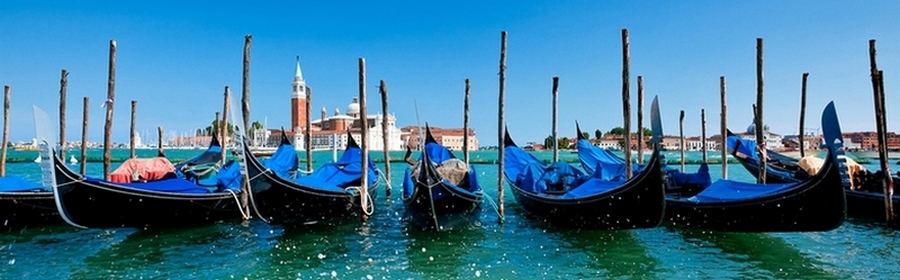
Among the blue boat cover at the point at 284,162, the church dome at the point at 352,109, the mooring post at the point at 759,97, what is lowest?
the blue boat cover at the point at 284,162

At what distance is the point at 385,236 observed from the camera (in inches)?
248

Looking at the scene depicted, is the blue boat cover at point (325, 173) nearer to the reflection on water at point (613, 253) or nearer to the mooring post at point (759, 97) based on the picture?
the reflection on water at point (613, 253)

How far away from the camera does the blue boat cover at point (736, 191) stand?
4996 mm

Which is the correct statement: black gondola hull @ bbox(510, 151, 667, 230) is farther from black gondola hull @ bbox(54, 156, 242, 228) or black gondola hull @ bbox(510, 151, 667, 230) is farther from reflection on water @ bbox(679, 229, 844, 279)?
black gondola hull @ bbox(54, 156, 242, 228)

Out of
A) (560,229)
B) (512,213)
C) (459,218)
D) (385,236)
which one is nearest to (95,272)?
(385,236)

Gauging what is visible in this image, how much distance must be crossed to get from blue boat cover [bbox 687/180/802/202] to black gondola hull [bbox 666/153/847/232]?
0.07 metres

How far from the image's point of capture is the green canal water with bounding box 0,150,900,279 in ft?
A: 15.0

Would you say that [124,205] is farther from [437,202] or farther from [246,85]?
[437,202]

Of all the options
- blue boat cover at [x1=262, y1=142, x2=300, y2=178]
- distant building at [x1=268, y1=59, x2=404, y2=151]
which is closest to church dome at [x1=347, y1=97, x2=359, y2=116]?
distant building at [x1=268, y1=59, x2=404, y2=151]

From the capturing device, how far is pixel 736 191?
548 centimetres

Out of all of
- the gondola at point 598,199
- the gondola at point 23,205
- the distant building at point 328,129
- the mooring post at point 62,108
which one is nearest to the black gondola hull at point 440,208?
the gondola at point 598,199

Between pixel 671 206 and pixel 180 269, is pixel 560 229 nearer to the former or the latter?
pixel 671 206

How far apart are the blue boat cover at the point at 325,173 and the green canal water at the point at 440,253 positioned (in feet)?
1.73

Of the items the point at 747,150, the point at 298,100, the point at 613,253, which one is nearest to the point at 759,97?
the point at 613,253
